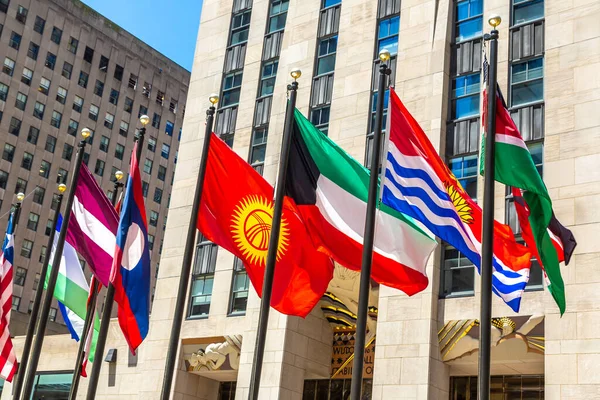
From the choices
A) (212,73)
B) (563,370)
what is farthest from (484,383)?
(212,73)

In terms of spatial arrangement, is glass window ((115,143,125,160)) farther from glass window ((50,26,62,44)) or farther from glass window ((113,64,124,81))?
glass window ((50,26,62,44))

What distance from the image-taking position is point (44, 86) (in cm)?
8962

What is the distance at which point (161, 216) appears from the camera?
3866 inches

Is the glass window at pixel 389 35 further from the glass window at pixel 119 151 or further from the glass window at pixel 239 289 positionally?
the glass window at pixel 119 151

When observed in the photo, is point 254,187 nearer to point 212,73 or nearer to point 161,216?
point 212,73

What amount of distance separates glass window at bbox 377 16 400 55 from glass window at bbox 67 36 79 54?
60059 mm

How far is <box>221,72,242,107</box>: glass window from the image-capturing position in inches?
1767

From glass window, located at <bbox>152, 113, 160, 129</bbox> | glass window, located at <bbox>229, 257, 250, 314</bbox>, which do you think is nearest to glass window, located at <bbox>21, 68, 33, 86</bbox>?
glass window, located at <bbox>152, 113, 160, 129</bbox>

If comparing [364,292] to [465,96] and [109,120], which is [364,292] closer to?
[465,96]

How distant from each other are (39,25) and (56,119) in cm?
1007

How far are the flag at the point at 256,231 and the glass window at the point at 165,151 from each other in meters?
79.3

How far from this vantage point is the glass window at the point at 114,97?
3767 inches

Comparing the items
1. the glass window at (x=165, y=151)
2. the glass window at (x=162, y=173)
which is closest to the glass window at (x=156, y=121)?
the glass window at (x=165, y=151)

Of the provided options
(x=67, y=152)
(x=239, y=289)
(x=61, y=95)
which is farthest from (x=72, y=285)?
(x=61, y=95)
